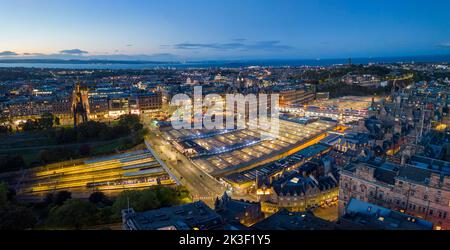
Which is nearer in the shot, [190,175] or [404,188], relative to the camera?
[404,188]

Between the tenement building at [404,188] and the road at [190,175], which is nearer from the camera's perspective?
the tenement building at [404,188]

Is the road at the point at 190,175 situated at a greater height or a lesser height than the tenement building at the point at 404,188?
lesser

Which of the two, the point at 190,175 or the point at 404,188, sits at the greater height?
the point at 404,188

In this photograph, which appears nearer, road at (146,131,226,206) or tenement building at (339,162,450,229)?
tenement building at (339,162,450,229)
